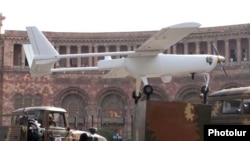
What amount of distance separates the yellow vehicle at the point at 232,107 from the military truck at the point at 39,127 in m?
4.79

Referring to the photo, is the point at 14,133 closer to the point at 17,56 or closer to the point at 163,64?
the point at 163,64

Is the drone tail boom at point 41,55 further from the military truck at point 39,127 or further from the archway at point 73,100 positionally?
the archway at point 73,100

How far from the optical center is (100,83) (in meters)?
56.5

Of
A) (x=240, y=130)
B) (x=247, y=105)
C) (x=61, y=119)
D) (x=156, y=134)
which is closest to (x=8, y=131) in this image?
(x=61, y=119)

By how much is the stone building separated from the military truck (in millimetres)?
36391

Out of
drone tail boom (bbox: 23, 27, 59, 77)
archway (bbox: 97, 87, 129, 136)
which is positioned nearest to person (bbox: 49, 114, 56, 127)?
drone tail boom (bbox: 23, 27, 59, 77)

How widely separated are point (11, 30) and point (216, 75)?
23.7 meters

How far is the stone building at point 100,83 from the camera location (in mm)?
54750

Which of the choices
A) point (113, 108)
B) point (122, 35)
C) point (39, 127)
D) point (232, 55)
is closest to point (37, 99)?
point (113, 108)

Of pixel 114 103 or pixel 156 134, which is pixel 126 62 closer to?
pixel 156 134

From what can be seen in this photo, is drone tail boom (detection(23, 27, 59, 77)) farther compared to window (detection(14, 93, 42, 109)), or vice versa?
window (detection(14, 93, 42, 109))

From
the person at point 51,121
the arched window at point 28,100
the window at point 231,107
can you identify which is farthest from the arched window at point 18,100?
the window at point 231,107

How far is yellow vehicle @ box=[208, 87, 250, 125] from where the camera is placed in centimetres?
1295

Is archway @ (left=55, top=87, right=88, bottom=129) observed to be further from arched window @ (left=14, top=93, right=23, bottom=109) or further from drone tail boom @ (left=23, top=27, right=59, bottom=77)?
drone tail boom @ (left=23, top=27, right=59, bottom=77)
